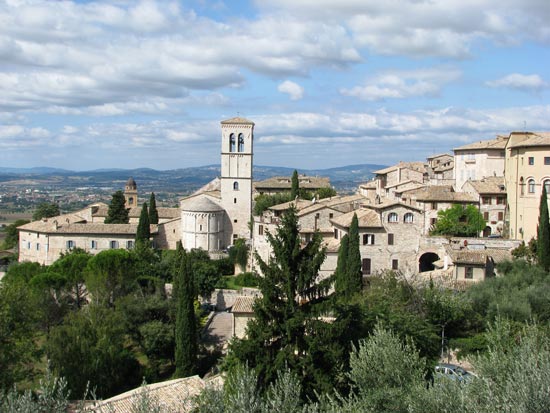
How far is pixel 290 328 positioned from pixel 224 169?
1658 inches

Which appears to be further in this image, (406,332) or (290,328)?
(406,332)

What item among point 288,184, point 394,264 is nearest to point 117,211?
point 288,184

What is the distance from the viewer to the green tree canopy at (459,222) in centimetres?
4125

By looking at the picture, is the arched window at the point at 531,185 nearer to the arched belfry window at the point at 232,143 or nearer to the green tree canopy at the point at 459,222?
the green tree canopy at the point at 459,222

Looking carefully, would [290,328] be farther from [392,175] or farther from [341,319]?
[392,175]

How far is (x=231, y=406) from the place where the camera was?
10.8 m

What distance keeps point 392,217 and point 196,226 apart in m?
21.7

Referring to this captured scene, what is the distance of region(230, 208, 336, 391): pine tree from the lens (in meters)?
18.2

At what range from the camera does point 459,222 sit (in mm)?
41781

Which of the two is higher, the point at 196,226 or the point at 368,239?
the point at 368,239

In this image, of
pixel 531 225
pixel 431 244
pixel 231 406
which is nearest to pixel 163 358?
pixel 431 244

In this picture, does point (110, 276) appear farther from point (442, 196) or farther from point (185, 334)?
point (442, 196)

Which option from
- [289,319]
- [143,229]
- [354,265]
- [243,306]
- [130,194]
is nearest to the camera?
[289,319]

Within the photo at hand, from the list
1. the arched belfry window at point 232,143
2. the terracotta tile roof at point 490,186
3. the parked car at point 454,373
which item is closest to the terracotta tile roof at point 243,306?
the parked car at point 454,373
